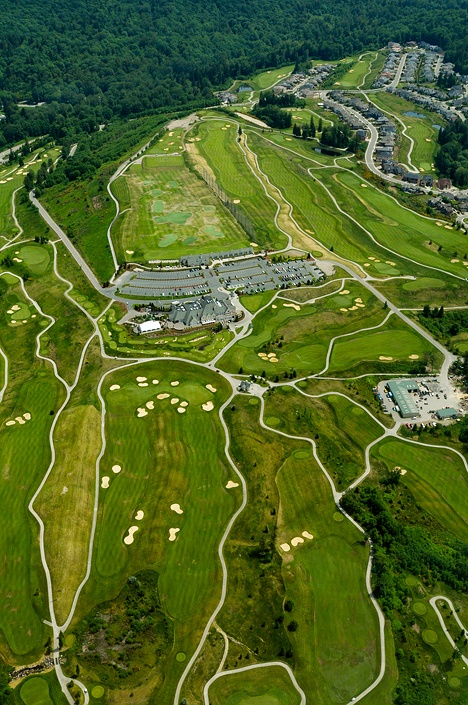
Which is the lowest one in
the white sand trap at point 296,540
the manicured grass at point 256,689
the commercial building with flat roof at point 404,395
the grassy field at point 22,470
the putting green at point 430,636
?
the putting green at point 430,636

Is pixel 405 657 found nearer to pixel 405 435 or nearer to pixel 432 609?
pixel 432 609

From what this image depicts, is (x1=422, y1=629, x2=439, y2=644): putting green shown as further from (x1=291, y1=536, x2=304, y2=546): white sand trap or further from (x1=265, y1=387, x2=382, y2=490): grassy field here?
(x1=265, y1=387, x2=382, y2=490): grassy field

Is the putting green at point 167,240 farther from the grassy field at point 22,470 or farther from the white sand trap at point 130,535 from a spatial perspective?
the white sand trap at point 130,535

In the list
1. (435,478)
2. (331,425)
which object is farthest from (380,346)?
(435,478)

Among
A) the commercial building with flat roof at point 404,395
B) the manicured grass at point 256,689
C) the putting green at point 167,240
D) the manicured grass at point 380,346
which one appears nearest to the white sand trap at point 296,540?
the manicured grass at point 256,689

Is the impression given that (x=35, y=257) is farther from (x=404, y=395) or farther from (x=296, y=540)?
(x=296, y=540)

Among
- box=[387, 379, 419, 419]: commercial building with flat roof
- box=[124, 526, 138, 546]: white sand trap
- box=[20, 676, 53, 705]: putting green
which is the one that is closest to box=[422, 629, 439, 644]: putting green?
box=[387, 379, 419, 419]: commercial building with flat roof
